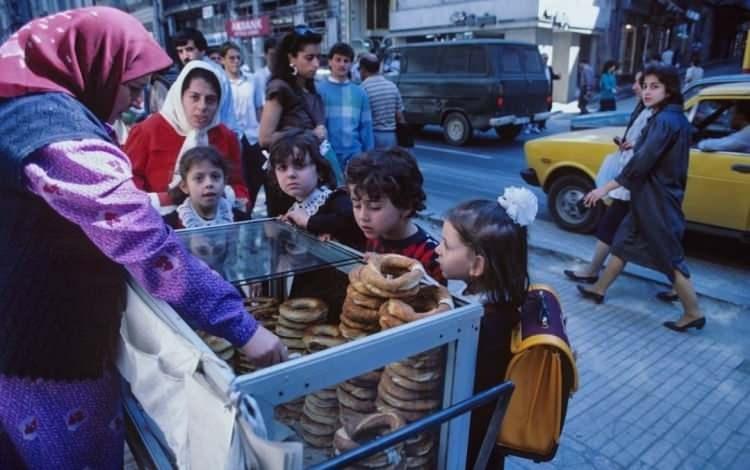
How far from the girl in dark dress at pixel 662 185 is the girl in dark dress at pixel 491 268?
2584 millimetres

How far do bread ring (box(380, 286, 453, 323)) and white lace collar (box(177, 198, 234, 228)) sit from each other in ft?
4.93

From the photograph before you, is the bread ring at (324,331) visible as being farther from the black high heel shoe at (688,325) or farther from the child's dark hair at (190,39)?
the child's dark hair at (190,39)

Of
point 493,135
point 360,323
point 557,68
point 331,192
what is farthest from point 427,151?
point 557,68

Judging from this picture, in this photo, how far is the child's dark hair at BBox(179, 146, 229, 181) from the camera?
285cm

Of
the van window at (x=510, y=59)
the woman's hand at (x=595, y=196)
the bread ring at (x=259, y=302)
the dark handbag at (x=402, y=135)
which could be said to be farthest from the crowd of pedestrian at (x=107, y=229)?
the van window at (x=510, y=59)

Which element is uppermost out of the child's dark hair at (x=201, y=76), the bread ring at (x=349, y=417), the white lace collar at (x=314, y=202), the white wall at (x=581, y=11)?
the white wall at (x=581, y=11)

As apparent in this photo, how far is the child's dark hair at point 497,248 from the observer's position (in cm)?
170

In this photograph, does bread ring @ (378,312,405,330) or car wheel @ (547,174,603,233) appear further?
car wheel @ (547,174,603,233)

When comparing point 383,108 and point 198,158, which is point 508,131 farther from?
point 198,158

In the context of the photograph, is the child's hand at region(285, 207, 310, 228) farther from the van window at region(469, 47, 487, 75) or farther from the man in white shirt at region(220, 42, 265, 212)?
the van window at region(469, 47, 487, 75)

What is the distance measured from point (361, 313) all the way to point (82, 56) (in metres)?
0.98

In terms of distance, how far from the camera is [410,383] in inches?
55.4

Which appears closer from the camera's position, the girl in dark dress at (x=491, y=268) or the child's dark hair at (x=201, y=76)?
the girl in dark dress at (x=491, y=268)

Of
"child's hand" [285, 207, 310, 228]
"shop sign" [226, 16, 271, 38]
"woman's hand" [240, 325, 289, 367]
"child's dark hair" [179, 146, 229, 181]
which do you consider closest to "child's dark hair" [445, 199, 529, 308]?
"woman's hand" [240, 325, 289, 367]
